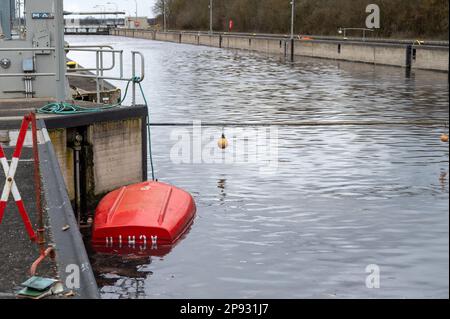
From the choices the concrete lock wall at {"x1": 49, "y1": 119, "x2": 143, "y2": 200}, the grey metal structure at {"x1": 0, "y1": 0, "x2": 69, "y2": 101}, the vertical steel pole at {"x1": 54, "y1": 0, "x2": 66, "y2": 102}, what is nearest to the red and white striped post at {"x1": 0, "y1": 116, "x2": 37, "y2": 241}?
the concrete lock wall at {"x1": 49, "y1": 119, "x2": 143, "y2": 200}

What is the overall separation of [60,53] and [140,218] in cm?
560

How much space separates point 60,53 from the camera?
714 inches

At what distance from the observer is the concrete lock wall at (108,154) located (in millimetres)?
16609

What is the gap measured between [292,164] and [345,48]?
50968mm

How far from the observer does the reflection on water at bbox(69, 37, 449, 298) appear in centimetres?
1301

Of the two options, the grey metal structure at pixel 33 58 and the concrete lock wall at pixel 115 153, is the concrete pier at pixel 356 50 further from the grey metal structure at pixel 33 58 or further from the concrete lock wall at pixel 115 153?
the concrete lock wall at pixel 115 153

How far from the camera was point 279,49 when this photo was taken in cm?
8944

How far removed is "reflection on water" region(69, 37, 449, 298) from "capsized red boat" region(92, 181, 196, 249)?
396 millimetres

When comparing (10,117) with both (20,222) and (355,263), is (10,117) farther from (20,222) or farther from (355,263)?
(355,263)

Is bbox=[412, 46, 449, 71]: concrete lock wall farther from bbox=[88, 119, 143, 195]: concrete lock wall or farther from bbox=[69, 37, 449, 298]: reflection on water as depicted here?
bbox=[88, 119, 143, 195]: concrete lock wall

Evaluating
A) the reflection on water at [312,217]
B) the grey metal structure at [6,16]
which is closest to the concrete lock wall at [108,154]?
the reflection on water at [312,217]

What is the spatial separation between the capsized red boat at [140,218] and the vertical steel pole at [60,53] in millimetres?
3405

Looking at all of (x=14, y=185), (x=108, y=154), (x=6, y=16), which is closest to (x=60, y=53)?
(x=108, y=154)
